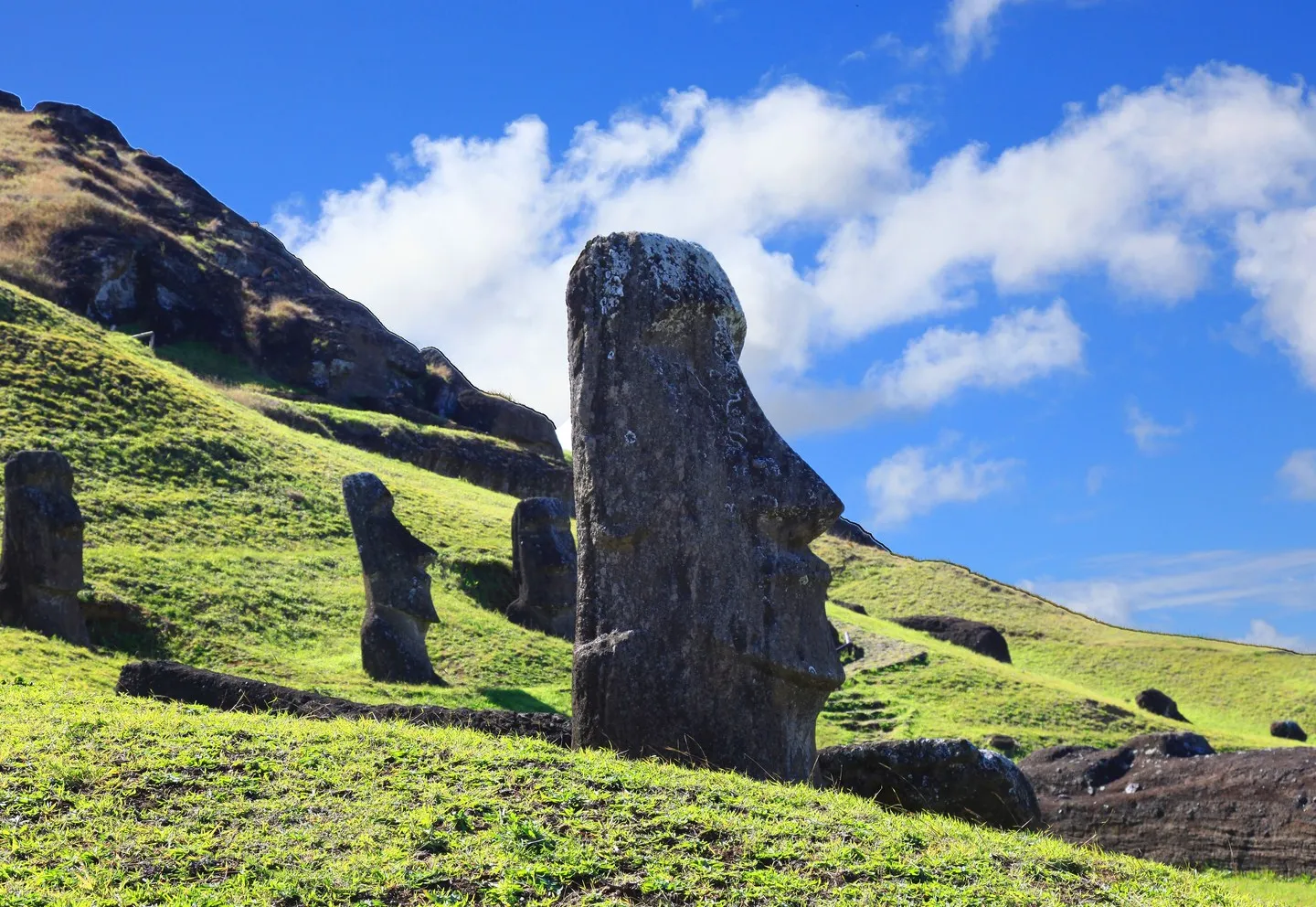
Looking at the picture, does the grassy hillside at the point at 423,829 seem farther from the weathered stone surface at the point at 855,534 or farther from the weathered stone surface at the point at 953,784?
the weathered stone surface at the point at 855,534

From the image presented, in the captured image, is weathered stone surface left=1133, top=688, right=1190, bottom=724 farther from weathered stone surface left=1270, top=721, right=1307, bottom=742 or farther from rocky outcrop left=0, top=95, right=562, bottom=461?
rocky outcrop left=0, top=95, right=562, bottom=461

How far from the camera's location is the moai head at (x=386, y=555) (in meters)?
22.7

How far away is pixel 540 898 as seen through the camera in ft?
21.0

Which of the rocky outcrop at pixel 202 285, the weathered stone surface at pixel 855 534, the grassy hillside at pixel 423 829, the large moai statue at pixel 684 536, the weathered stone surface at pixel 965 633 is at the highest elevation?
the rocky outcrop at pixel 202 285

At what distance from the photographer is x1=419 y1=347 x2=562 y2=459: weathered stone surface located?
63.7 metres

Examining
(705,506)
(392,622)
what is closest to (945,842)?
(705,506)

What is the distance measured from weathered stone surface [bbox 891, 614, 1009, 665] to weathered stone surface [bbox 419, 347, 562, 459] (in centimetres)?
2573

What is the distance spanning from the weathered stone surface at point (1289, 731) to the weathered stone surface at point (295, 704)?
27.8 metres

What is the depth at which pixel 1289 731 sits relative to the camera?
34.3 m

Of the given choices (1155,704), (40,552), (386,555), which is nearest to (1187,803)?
(386,555)

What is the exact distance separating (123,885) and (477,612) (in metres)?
22.0

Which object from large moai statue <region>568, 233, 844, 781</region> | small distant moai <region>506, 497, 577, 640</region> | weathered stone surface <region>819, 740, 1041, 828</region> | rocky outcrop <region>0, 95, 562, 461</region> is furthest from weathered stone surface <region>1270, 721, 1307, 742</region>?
rocky outcrop <region>0, 95, 562, 461</region>

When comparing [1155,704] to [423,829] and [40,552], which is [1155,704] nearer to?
[40,552]

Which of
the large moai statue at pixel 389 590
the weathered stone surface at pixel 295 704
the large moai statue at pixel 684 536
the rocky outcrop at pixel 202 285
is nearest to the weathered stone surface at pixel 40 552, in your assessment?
the large moai statue at pixel 389 590
